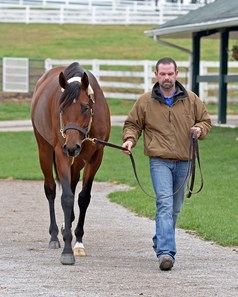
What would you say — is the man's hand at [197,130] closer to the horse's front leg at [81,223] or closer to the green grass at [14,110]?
the horse's front leg at [81,223]

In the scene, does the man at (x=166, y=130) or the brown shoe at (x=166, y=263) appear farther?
the man at (x=166, y=130)

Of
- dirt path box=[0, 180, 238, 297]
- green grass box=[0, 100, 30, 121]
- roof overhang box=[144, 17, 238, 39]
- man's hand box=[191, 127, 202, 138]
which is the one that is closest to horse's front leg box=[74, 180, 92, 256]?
dirt path box=[0, 180, 238, 297]

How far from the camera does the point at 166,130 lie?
9242mm

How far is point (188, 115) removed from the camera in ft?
30.5

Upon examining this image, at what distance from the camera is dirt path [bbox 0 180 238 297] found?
7969mm

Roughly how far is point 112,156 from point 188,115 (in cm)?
1170

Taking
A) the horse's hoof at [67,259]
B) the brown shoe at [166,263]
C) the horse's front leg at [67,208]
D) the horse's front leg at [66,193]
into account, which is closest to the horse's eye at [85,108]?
the horse's front leg at [66,193]

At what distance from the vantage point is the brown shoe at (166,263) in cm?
885

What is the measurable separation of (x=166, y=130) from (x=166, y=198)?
0.59 meters

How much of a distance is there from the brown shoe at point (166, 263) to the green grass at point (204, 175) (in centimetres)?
172

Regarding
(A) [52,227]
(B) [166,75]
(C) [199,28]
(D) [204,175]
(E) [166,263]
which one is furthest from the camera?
(C) [199,28]

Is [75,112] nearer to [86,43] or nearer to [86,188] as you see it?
[86,188]

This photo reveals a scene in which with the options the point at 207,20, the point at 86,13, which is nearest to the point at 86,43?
the point at 86,13

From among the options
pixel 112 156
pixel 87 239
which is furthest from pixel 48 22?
pixel 87 239
